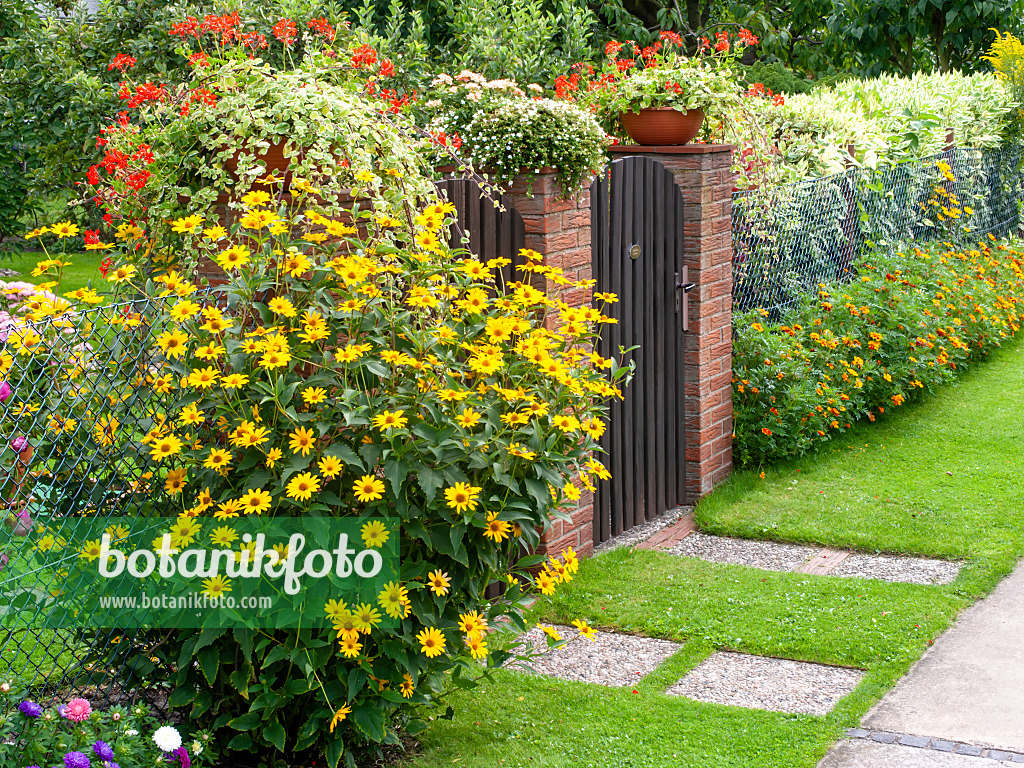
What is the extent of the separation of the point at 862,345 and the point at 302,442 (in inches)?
217

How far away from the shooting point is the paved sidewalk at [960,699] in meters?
3.61

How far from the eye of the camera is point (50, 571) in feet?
10.9

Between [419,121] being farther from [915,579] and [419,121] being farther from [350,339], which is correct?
[350,339]

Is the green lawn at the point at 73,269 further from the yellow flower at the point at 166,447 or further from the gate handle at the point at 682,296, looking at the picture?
the yellow flower at the point at 166,447

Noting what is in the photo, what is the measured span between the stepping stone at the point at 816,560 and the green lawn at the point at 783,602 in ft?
0.29

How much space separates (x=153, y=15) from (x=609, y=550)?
6285mm

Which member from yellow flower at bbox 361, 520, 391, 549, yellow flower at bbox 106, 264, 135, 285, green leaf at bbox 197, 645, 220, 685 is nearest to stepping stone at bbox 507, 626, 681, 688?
yellow flower at bbox 361, 520, 391, 549

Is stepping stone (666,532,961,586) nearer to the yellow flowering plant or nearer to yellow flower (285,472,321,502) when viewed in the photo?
the yellow flowering plant

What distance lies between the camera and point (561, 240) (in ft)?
17.2

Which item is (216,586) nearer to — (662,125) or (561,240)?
(561,240)

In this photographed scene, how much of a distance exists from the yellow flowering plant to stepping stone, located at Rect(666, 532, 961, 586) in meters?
2.13

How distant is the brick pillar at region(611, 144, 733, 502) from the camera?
20.5 ft

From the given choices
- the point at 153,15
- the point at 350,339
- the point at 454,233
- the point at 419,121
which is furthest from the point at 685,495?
the point at 153,15

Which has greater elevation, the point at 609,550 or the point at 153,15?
the point at 153,15
